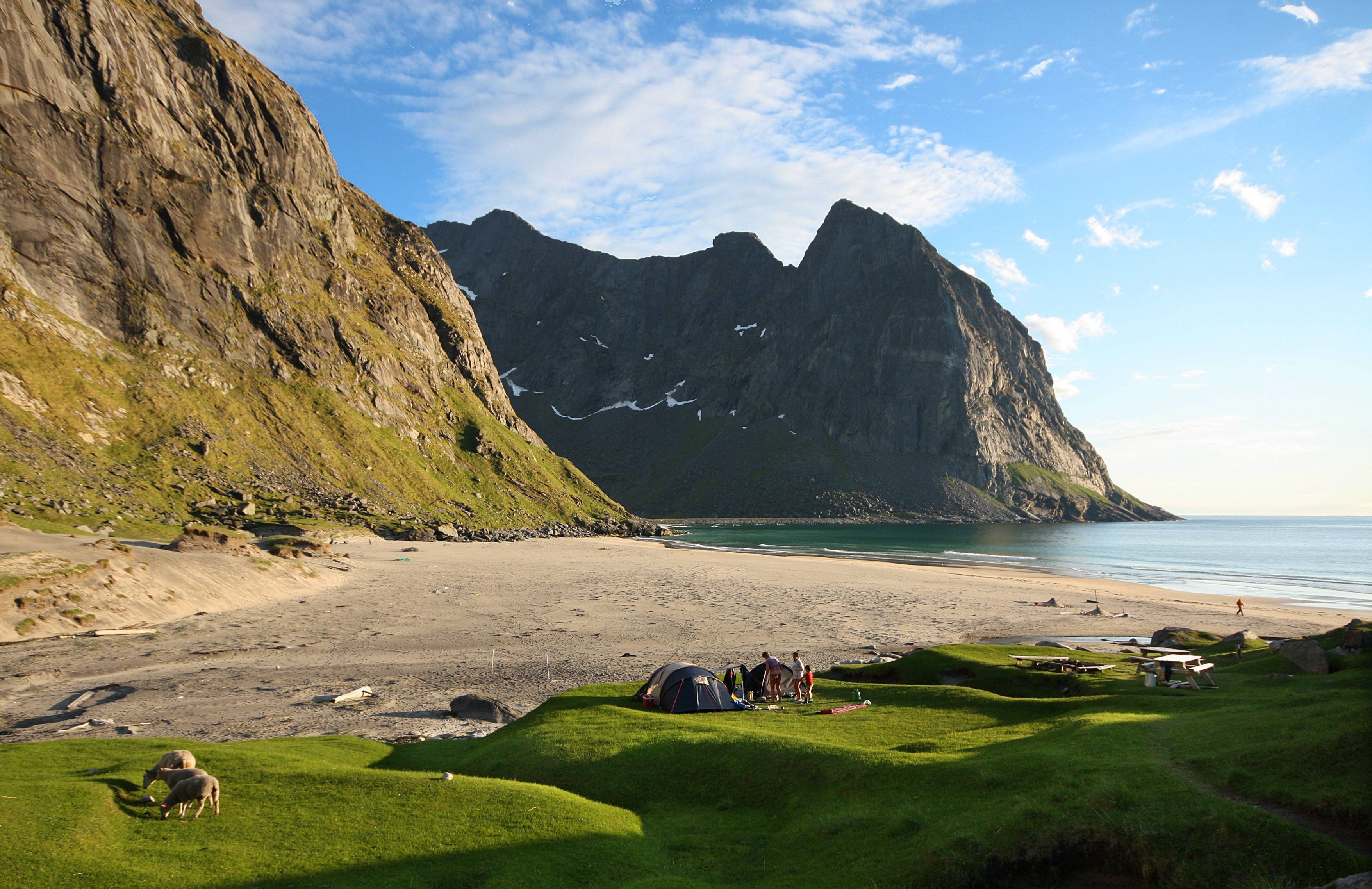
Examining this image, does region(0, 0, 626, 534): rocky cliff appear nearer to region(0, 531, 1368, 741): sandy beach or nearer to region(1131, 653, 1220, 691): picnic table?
region(0, 531, 1368, 741): sandy beach

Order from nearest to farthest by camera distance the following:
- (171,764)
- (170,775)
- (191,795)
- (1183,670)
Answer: (191,795) → (170,775) → (171,764) → (1183,670)

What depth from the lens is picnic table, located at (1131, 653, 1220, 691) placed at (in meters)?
20.1

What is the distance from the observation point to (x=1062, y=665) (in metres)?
24.3

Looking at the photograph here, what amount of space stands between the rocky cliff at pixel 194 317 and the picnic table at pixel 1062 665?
61622mm

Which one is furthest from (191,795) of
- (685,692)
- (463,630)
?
(463,630)

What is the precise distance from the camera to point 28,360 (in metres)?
62.3

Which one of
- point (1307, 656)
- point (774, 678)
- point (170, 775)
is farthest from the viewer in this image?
point (774, 678)

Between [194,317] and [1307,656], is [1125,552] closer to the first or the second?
[1307,656]

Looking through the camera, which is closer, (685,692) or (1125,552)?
(685,692)

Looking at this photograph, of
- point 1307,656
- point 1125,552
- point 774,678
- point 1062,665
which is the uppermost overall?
point 1307,656

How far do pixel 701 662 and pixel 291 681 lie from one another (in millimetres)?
16183

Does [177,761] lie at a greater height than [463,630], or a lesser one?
greater

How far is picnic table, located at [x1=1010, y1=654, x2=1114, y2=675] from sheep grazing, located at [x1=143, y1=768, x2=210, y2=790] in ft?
80.2

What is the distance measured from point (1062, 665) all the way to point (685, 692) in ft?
45.9
